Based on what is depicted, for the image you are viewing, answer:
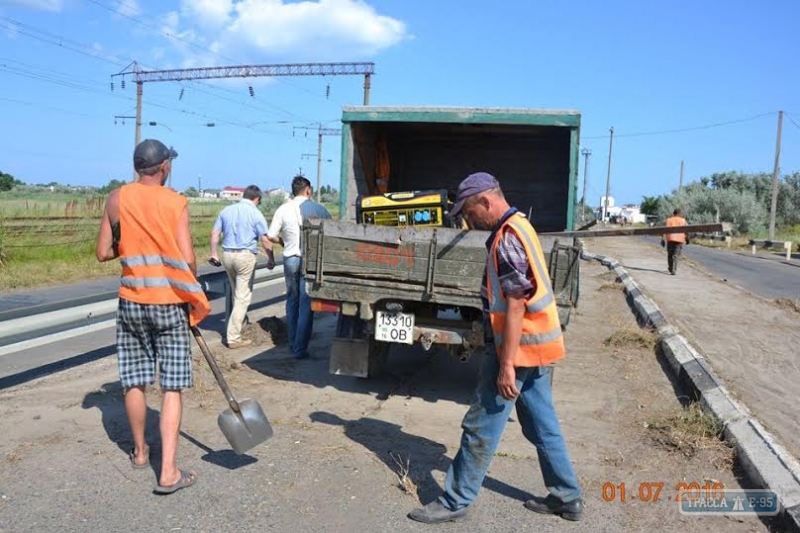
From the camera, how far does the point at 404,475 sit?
4.42 meters

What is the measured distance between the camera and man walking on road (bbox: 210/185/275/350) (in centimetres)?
808

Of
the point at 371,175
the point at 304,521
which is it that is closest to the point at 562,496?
the point at 304,521

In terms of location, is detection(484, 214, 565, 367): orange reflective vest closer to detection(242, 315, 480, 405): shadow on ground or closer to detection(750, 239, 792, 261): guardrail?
detection(242, 315, 480, 405): shadow on ground

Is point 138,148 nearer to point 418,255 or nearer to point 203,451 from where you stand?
point 203,451

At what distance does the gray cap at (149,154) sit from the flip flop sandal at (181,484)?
1756 mm

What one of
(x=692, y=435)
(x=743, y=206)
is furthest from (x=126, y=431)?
(x=743, y=206)

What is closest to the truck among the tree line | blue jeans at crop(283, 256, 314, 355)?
blue jeans at crop(283, 256, 314, 355)

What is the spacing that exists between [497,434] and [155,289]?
2.02 m

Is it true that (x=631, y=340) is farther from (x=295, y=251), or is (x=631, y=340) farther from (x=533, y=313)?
(x=533, y=313)

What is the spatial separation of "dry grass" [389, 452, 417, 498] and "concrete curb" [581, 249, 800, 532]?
2.01 meters

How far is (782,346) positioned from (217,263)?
694 cm

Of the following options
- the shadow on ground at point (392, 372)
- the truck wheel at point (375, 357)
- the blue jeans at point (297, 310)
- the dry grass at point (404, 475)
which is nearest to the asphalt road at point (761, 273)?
the shadow on ground at point (392, 372)

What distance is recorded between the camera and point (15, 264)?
15953mm

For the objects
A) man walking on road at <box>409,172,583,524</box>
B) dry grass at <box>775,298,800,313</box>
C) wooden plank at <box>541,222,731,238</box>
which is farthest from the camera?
dry grass at <box>775,298,800,313</box>
